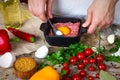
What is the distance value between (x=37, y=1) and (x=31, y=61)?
26 centimetres

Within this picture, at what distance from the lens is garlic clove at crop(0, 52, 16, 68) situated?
901 millimetres

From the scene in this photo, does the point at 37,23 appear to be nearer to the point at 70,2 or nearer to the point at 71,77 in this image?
the point at 70,2

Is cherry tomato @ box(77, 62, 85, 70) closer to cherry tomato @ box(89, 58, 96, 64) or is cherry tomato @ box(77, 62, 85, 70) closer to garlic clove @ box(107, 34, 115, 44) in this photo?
cherry tomato @ box(89, 58, 96, 64)

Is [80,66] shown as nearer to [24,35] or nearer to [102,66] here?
[102,66]

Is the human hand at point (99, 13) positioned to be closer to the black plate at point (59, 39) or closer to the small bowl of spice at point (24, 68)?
the black plate at point (59, 39)

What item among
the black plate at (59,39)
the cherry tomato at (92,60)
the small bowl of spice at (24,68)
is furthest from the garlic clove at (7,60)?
the cherry tomato at (92,60)

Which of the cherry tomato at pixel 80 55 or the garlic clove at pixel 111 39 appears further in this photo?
the garlic clove at pixel 111 39

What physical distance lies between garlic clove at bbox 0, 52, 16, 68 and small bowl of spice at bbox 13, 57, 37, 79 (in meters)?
0.04

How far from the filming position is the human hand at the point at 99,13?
3.15 feet

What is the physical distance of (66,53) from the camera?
94cm

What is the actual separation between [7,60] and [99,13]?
35cm

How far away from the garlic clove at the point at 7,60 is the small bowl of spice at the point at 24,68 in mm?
38

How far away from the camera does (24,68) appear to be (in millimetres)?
847

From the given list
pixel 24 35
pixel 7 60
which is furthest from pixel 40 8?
pixel 7 60
